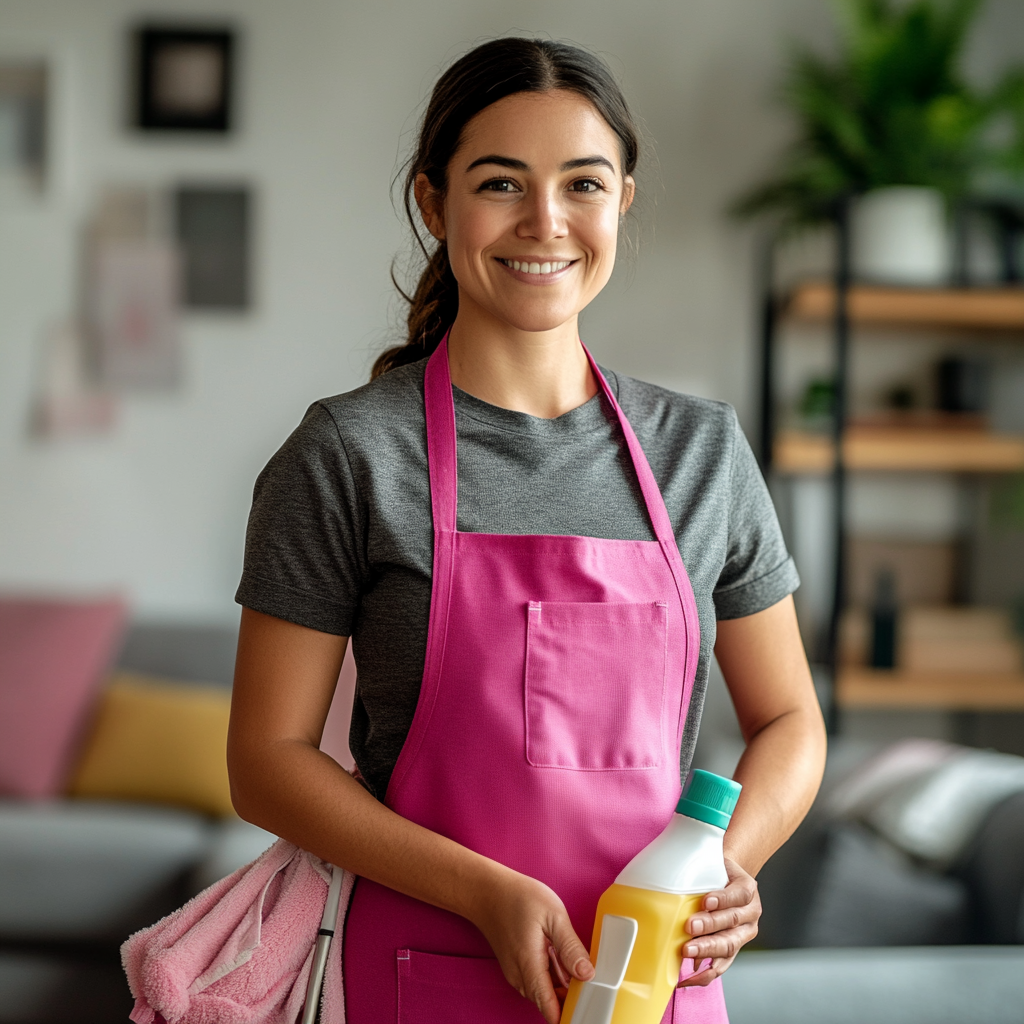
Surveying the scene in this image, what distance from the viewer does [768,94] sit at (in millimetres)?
3268

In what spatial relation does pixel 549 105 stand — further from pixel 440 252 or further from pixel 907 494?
pixel 907 494

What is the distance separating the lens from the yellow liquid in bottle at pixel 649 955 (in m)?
0.76

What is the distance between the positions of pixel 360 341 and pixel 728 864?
8.68 feet

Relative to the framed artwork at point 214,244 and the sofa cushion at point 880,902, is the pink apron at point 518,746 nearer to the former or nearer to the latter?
the sofa cushion at point 880,902

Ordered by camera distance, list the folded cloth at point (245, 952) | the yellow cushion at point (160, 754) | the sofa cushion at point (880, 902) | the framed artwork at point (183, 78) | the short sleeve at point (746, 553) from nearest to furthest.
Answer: the folded cloth at point (245, 952) < the short sleeve at point (746, 553) < the sofa cushion at point (880, 902) < the yellow cushion at point (160, 754) < the framed artwork at point (183, 78)

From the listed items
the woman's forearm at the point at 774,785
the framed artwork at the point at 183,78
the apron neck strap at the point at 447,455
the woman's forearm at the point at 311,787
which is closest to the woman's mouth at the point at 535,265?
the apron neck strap at the point at 447,455

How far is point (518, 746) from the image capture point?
840mm

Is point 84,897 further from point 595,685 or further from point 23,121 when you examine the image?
point 23,121

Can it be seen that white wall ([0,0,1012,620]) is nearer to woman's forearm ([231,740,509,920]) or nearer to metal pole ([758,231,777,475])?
metal pole ([758,231,777,475])

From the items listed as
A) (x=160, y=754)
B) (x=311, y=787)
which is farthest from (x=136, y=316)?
(x=311, y=787)

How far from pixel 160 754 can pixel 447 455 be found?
2.02m

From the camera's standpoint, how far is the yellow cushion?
103 inches

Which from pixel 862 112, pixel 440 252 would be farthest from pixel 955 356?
pixel 440 252

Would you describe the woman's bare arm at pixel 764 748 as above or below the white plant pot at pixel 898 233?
below
